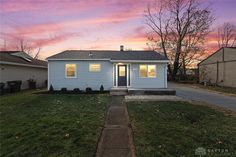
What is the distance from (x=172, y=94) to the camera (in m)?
19.3

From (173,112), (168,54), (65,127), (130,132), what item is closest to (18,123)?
(65,127)

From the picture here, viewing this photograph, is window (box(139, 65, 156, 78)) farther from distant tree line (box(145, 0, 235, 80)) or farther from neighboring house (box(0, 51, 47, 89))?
distant tree line (box(145, 0, 235, 80))

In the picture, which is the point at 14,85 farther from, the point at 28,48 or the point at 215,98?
the point at 28,48

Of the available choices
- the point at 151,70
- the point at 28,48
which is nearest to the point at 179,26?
the point at 151,70

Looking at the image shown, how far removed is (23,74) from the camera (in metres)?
25.7

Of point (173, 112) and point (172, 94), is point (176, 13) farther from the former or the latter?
point (173, 112)

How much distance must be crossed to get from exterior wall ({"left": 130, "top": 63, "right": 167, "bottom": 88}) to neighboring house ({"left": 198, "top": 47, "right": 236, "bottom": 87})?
40.3 feet

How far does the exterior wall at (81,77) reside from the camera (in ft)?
70.6

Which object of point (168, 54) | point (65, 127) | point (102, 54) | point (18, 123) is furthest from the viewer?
point (168, 54)

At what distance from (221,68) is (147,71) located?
50.7 feet

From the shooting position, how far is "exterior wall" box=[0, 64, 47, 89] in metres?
22.0

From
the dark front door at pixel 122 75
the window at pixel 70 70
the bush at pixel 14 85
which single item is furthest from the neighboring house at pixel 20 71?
the dark front door at pixel 122 75

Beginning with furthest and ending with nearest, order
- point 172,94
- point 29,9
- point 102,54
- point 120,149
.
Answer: point 102,54, point 172,94, point 29,9, point 120,149

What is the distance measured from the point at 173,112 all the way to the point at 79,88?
1184 cm
